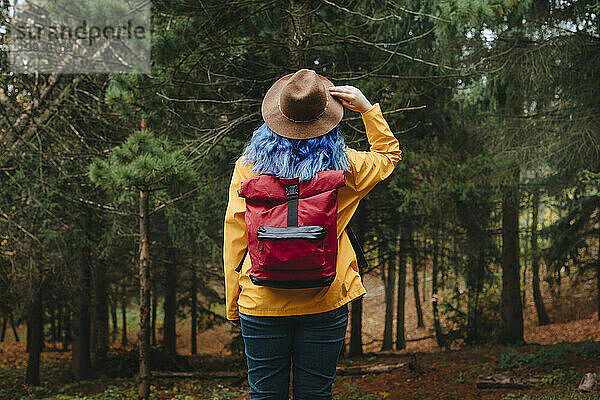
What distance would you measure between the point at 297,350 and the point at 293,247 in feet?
1.75

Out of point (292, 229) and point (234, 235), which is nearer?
point (292, 229)

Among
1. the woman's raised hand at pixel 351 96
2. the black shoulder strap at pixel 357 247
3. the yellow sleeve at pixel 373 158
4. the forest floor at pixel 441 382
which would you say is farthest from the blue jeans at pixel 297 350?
the forest floor at pixel 441 382

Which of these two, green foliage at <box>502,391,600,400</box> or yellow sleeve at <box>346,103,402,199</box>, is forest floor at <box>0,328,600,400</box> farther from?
yellow sleeve at <box>346,103,402,199</box>

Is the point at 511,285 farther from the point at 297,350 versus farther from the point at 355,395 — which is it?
the point at 297,350

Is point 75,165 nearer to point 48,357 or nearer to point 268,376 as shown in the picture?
point 268,376

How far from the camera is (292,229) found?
7.54 ft

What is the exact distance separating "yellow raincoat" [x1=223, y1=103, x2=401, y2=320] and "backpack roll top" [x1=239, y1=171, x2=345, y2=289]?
0.10 metres

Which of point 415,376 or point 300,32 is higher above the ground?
point 300,32

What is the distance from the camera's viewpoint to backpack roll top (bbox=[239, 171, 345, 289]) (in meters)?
2.29

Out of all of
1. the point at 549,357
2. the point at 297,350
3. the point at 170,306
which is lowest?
the point at 549,357

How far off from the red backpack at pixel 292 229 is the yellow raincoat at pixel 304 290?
0.31 ft

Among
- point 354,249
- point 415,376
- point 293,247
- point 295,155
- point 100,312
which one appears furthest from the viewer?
point 100,312

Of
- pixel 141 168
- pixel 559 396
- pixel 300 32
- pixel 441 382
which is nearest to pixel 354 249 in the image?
pixel 141 168

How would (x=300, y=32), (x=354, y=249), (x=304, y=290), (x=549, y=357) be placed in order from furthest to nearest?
(x=549, y=357) → (x=300, y=32) → (x=354, y=249) → (x=304, y=290)
